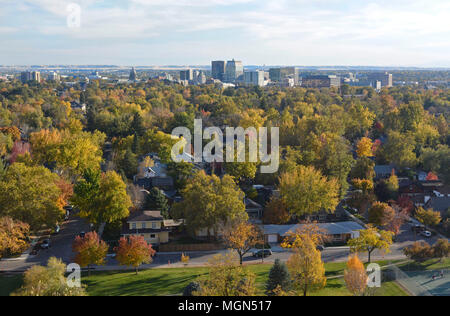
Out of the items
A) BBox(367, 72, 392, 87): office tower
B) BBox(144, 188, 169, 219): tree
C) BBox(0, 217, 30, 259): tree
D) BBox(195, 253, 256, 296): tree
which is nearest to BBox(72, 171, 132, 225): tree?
BBox(144, 188, 169, 219): tree

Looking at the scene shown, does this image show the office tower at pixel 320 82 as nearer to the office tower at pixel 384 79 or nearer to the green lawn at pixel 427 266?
the office tower at pixel 384 79

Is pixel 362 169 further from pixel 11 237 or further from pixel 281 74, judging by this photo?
pixel 281 74

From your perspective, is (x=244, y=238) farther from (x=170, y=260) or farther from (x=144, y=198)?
(x=144, y=198)

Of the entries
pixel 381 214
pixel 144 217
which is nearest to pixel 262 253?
pixel 144 217

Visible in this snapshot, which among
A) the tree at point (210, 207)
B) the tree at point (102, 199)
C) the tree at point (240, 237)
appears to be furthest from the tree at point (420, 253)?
the tree at point (102, 199)

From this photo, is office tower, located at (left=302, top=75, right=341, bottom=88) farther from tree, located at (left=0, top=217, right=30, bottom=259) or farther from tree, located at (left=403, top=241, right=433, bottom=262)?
tree, located at (left=0, top=217, right=30, bottom=259)

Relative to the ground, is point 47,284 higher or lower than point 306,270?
higher

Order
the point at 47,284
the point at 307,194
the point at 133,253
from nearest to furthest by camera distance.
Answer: the point at 47,284, the point at 133,253, the point at 307,194
